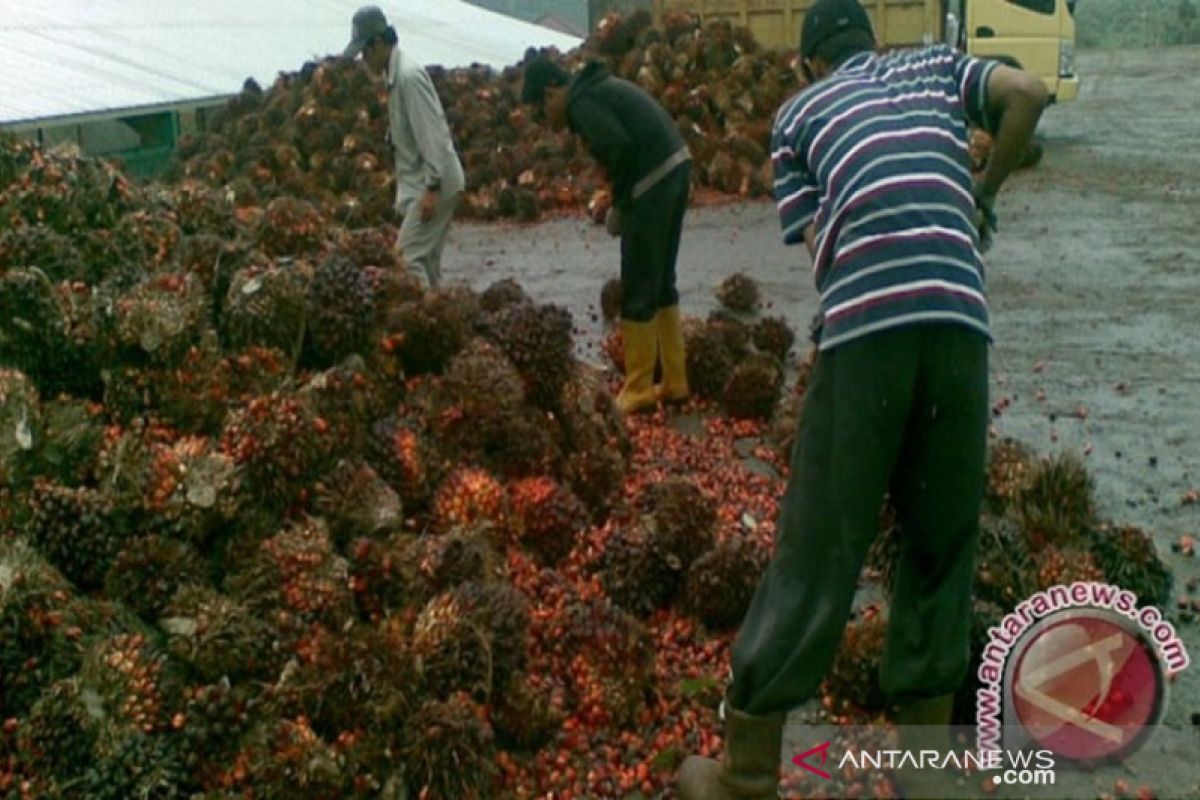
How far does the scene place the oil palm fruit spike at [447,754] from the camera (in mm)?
3752

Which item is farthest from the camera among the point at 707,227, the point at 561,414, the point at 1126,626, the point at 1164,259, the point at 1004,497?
the point at 707,227

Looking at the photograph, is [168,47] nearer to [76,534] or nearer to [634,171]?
[634,171]

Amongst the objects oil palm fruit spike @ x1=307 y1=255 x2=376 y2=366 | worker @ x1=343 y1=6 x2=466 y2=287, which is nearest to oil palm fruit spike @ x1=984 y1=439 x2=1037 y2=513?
oil palm fruit spike @ x1=307 y1=255 x2=376 y2=366

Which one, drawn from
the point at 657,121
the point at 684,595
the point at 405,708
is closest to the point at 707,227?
the point at 657,121

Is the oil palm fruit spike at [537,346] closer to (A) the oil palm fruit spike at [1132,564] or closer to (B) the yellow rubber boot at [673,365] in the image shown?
(B) the yellow rubber boot at [673,365]

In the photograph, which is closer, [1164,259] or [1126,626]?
[1126,626]

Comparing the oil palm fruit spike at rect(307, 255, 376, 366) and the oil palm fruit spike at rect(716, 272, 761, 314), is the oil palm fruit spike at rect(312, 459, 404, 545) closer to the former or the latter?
the oil palm fruit spike at rect(307, 255, 376, 366)

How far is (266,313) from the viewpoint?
512cm

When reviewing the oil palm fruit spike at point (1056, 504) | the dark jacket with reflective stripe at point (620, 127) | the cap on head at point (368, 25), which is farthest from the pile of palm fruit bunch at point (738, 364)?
the cap on head at point (368, 25)

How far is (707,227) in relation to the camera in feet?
Answer: 46.2

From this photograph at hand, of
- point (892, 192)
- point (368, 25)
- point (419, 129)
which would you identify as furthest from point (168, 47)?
point (892, 192)

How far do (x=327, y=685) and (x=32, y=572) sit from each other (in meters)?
0.92

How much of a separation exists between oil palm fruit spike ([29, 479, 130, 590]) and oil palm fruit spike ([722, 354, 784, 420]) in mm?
3785

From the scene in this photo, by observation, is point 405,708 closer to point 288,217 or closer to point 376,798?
point 376,798
